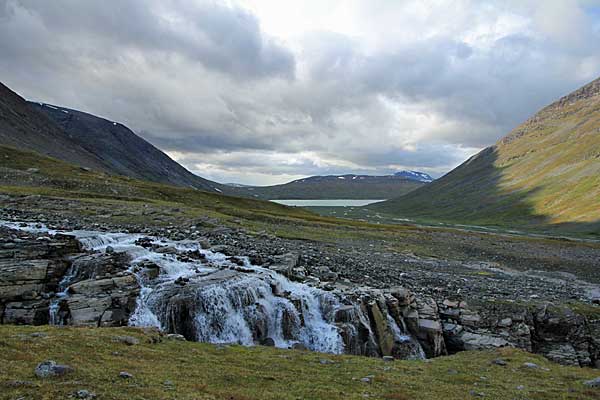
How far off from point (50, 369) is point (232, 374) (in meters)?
6.24

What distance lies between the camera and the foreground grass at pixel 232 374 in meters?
11.7

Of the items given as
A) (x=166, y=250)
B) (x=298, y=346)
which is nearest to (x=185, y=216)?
(x=166, y=250)

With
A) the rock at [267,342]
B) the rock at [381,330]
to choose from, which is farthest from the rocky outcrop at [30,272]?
the rock at [381,330]

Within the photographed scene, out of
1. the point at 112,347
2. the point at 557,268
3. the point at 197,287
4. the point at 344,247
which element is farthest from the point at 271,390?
the point at 557,268

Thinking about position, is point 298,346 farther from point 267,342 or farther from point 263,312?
point 263,312

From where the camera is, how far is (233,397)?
487 inches

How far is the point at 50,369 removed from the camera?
38.6 ft

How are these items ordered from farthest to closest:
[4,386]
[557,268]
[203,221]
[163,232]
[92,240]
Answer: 1. [557,268]
2. [203,221]
3. [163,232]
4. [92,240]
5. [4,386]

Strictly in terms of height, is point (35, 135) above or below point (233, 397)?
above

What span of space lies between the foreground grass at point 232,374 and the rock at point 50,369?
24 centimetres

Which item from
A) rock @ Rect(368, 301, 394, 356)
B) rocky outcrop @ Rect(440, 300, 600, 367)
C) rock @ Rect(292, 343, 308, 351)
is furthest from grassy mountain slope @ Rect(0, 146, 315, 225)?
rocky outcrop @ Rect(440, 300, 600, 367)

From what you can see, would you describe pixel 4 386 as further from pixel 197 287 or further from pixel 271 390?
pixel 197 287

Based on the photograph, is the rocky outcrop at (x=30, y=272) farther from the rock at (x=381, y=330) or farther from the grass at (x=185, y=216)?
the rock at (x=381, y=330)

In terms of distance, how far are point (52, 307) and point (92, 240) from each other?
11.6 m
